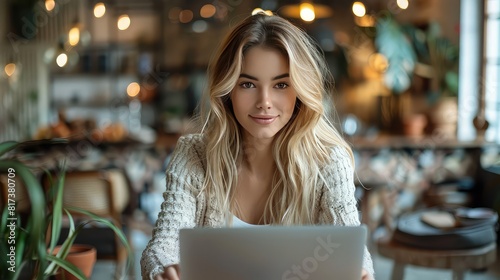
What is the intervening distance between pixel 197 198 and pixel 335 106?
3111mm

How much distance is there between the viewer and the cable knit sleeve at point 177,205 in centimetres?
146

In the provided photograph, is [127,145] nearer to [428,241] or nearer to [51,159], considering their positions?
[51,159]

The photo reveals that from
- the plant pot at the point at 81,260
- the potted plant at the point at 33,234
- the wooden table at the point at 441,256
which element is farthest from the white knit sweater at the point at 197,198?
the wooden table at the point at 441,256

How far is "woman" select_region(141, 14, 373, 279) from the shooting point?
4.84ft

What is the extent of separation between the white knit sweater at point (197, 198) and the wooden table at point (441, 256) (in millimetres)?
1184

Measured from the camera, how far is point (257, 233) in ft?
3.51

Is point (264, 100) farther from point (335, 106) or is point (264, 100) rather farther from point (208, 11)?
point (208, 11)

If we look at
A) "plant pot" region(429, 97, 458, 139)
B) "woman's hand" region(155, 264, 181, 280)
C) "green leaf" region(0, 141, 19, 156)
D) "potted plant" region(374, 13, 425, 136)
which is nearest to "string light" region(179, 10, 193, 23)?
"potted plant" region(374, 13, 425, 136)

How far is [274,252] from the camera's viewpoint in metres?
1.07

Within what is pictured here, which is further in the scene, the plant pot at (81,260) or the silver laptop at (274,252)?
the plant pot at (81,260)

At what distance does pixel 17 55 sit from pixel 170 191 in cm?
738

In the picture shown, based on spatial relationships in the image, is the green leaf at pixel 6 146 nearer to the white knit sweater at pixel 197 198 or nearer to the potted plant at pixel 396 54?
the white knit sweater at pixel 197 198

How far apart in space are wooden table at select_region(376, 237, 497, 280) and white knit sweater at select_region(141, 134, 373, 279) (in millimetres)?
1184

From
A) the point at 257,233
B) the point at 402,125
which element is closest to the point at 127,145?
the point at 402,125
